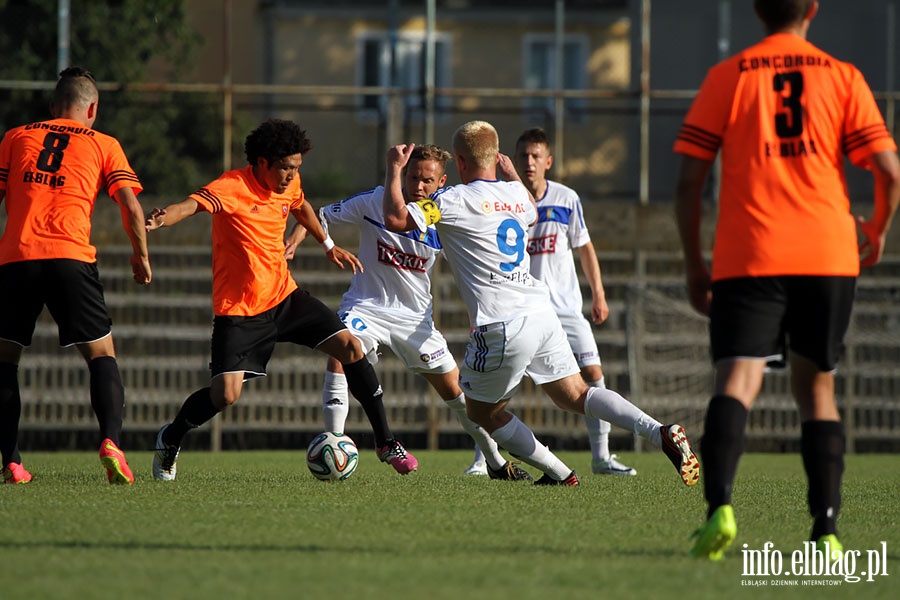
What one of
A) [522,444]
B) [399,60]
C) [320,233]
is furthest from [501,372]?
[399,60]

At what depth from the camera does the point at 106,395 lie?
7.02 metres

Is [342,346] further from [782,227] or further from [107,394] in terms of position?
[782,227]

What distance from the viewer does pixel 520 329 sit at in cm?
654

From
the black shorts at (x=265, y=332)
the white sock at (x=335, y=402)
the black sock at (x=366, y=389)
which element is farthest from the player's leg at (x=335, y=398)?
the black shorts at (x=265, y=332)

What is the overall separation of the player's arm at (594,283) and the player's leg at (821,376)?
4.28m

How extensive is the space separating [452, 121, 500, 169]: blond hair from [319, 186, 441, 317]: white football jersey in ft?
5.78

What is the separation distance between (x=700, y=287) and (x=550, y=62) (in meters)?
20.6

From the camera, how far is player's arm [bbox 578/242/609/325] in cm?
905

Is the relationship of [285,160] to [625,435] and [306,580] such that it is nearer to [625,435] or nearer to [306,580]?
[306,580]

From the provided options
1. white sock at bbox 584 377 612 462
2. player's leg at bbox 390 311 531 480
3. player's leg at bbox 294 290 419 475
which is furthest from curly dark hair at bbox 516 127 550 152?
player's leg at bbox 294 290 419 475

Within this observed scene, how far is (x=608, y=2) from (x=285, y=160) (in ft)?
60.2

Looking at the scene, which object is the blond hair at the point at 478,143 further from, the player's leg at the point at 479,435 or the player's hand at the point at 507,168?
the player's leg at the point at 479,435

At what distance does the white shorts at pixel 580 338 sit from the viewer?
912 centimetres

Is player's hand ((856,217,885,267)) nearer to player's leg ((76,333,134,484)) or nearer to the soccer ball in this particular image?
the soccer ball
